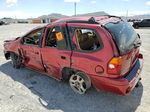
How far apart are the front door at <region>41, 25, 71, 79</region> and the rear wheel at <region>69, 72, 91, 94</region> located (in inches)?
13.9

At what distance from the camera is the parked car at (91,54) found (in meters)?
2.85

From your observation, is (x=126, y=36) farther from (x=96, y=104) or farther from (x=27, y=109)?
(x=27, y=109)

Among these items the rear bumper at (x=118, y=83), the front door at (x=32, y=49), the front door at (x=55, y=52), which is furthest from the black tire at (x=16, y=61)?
the rear bumper at (x=118, y=83)

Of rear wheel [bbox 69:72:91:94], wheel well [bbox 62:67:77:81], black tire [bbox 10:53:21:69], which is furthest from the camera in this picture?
black tire [bbox 10:53:21:69]

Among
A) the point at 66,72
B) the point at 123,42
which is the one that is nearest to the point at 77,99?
the point at 66,72

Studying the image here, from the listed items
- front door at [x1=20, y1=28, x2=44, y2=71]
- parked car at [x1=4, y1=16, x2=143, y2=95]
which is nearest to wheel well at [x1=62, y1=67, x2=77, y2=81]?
parked car at [x1=4, y1=16, x2=143, y2=95]

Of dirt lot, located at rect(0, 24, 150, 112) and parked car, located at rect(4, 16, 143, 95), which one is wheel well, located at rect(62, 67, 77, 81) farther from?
dirt lot, located at rect(0, 24, 150, 112)

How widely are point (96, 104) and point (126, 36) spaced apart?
1.61 meters

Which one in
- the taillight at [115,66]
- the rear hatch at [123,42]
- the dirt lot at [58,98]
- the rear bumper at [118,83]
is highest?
the rear hatch at [123,42]

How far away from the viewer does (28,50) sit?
4.54m

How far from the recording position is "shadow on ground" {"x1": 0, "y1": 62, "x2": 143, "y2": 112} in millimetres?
3135

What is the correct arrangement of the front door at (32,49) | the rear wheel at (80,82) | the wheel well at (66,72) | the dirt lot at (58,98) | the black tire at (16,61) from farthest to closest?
1. the black tire at (16,61)
2. the front door at (32,49)
3. the wheel well at (66,72)
4. the rear wheel at (80,82)
5. the dirt lot at (58,98)

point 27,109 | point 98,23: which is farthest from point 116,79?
point 27,109

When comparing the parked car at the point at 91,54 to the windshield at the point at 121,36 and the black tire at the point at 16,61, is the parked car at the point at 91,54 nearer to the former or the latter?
the windshield at the point at 121,36
